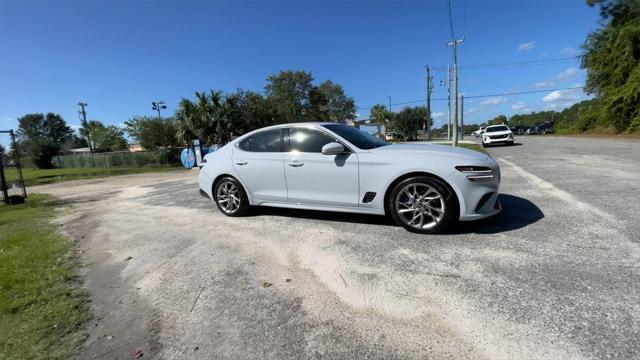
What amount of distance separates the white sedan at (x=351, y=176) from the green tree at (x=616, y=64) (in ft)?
102

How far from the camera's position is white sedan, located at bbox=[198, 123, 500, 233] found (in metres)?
3.74

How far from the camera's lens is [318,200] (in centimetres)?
455

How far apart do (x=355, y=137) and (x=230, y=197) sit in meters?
2.35

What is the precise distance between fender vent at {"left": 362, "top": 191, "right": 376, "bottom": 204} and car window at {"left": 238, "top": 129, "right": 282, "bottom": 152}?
1.56 metres

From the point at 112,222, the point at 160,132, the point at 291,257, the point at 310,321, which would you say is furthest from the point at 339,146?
the point at 160,132

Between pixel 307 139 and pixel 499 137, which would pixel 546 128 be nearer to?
pixel 499 137

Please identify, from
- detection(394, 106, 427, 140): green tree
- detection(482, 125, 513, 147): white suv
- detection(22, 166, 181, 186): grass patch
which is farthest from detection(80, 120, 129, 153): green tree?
detection(482, 125, 513, 147): white suv

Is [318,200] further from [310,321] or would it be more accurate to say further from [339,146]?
[310,321]

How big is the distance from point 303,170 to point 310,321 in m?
2.53

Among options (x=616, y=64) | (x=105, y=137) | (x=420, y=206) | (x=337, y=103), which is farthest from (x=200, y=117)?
(x=105, y=137)

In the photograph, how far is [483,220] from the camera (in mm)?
4266

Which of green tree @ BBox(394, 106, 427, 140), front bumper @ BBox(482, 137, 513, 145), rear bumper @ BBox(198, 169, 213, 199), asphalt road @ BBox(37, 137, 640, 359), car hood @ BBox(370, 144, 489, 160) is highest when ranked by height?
green tree @ BBox(394, 106, 427, 140)

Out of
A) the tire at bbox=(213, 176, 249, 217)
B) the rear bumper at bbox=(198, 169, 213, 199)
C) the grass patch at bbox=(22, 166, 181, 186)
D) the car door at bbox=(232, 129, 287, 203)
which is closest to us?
the car door at bbox=(232, 129, 287, 203)

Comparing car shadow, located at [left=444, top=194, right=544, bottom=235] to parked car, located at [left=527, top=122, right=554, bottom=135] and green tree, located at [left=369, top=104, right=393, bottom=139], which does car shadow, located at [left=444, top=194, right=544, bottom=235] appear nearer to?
parked car, located at [left=527, top=122, right=554, bottom=135]
